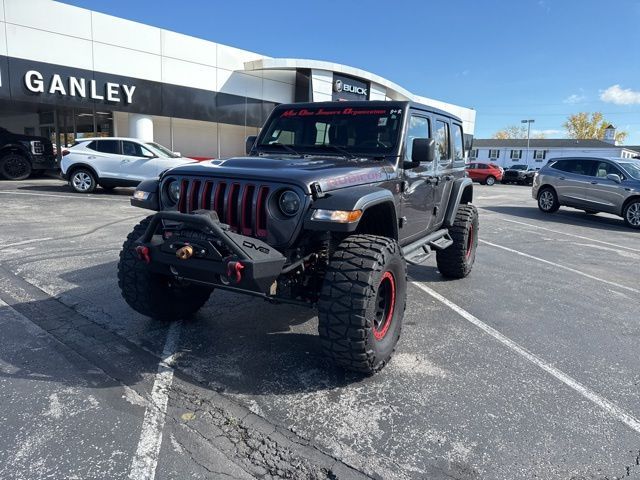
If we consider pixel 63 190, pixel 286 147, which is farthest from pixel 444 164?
pixel 63 190

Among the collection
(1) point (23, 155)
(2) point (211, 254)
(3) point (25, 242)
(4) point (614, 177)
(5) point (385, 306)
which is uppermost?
(4) point (614, 177)

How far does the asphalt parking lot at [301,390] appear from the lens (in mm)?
2398

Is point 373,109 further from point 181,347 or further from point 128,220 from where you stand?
point 128,220

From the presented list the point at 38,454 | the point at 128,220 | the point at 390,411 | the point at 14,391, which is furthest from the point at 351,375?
the point at 128,220

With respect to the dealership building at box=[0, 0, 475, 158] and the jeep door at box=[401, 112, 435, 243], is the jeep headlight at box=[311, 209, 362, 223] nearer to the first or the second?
the jeep door at box=[401, 112, 435, 243]

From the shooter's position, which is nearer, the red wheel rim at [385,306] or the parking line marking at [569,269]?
the red wheel rim at [385,306]

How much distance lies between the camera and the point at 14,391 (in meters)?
2.89

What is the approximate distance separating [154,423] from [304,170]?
6.16 feet

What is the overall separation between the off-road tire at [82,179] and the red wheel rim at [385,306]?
468 inches

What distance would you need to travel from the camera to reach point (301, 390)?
3068 mm

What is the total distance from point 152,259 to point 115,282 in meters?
2.42

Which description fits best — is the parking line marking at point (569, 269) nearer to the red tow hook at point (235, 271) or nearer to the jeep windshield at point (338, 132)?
the jeep windshield at point (338, 132)

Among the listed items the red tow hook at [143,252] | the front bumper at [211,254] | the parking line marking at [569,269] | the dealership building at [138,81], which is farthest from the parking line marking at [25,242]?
the dealership building at [138,81]

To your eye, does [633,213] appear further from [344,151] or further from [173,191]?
[173,191]
